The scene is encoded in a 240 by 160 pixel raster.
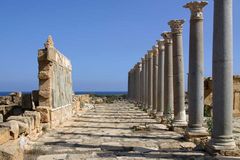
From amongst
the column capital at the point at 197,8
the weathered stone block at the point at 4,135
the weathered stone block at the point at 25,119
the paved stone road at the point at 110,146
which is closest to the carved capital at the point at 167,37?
the paved stone road at the point at 110,146

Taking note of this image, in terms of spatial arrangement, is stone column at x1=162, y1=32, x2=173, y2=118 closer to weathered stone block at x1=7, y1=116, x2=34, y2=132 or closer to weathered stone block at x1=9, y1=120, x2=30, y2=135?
weathered stone block at x1=7, y1=116, x2=34, y2=132

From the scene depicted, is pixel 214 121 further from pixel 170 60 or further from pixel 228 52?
pixel 170 60

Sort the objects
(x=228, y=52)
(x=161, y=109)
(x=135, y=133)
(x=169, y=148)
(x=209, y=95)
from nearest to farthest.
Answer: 1. (x=228, y=52)
2. (x=169, y=148)
3. (x=135, y=133)
4. (x=161, y=109)
5. (x=209, y=95)

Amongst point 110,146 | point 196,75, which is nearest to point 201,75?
point 196,75

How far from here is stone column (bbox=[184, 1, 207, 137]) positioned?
1145 cm

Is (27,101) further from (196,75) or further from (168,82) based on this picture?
(196,75)

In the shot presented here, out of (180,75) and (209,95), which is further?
(209,95)

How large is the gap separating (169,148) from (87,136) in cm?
322

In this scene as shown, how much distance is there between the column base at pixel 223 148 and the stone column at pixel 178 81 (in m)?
4.98

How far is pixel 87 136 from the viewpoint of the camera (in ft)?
39.7

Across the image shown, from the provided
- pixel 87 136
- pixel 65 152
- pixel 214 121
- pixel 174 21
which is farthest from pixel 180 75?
pixel 65 152

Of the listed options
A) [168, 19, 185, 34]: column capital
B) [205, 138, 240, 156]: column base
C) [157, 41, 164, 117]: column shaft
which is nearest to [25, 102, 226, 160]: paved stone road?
[205, 138, 240, 156]: column base

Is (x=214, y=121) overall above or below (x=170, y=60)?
below

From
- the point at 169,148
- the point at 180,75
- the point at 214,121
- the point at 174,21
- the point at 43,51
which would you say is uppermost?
the point at 174,21
